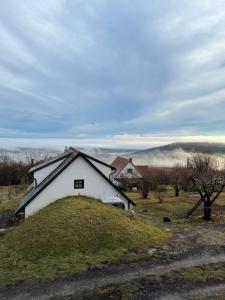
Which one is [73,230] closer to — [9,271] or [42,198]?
[9,271]

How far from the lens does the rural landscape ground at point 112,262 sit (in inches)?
432

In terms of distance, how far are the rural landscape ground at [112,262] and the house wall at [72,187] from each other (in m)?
4.34

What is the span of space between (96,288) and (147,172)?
5219cm

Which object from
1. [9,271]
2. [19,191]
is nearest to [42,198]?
[9,271]

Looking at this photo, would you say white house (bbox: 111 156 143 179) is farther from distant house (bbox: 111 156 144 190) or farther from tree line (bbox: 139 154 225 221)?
tree line (bbox: 139 154 225 221)

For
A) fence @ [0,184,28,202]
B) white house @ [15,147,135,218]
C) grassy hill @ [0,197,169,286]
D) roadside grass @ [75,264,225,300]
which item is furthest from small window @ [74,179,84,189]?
fence @ [0,184,28,202]

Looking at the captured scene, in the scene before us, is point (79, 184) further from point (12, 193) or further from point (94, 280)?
point (12, 193)

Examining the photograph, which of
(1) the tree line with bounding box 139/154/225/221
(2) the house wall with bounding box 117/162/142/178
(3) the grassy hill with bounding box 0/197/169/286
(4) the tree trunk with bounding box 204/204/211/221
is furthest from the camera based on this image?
(2) the house wall with bounding box 117/162/142/178

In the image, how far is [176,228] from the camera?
20688mm

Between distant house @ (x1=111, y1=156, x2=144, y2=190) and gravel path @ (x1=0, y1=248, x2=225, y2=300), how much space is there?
1667 inches

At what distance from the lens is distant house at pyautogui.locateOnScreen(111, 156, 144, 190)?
56.7 metres

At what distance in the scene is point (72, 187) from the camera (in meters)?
24.7

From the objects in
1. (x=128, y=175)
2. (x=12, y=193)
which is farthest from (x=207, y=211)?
(x=128, y=175)

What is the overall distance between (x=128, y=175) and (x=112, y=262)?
157ft
